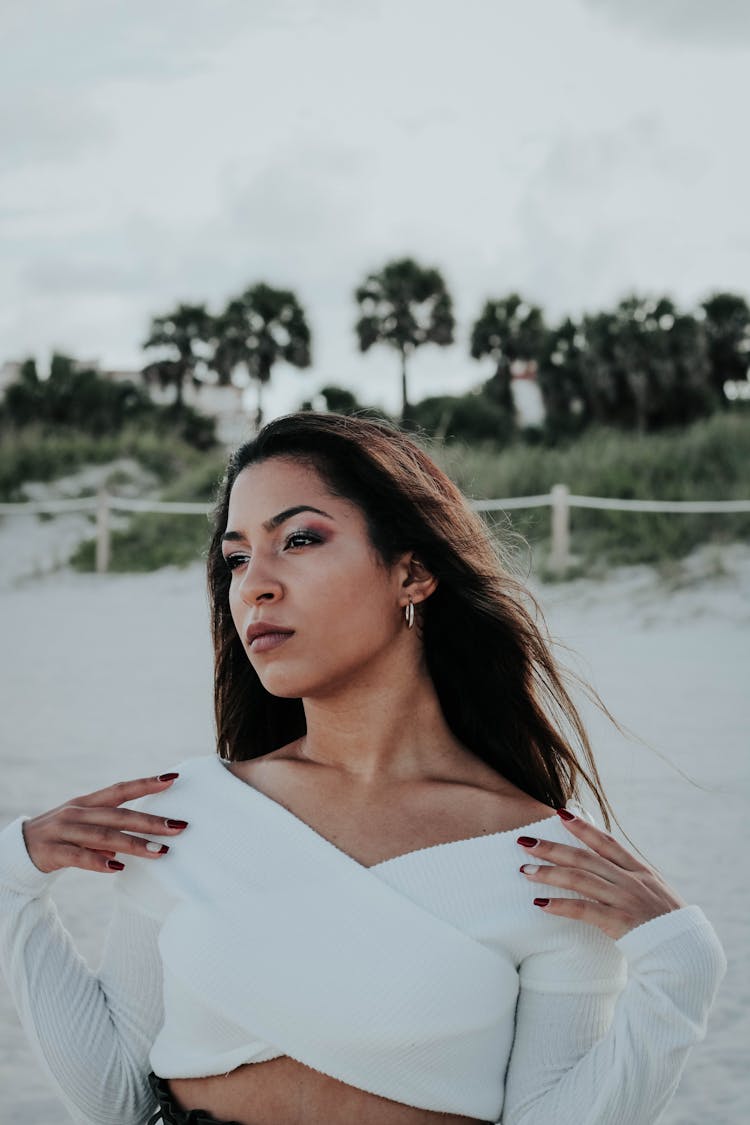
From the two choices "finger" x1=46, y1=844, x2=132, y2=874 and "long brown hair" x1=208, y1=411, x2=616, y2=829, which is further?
"long brown hair" x1=208, y1=411, x2=616, y2=829

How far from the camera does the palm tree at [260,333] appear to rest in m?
29.7

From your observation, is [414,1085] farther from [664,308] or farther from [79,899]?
[664,308]

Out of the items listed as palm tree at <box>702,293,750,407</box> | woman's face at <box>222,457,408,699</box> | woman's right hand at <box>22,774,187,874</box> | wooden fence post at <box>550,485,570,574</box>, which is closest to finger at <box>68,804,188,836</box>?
woman's right hand at <box>22,774,187,874</box>

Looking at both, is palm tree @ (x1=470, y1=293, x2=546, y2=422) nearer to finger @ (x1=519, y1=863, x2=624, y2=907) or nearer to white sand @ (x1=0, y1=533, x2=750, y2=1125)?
white sand @ (x1=0, y1=533, x2=750, y2=1125)

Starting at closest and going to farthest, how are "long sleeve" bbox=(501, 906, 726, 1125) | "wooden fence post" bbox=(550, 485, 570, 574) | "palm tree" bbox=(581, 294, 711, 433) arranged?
"long sleeve" bbox=(501, 906, 726, 1125) < "wooden fence post" bbox=(550, 485, 570, 574) < "palm tree" bbox=(581, 294, 711, 433)

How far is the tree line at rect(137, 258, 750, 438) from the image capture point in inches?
1121

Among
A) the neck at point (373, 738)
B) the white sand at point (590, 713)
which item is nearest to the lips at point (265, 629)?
the neck at point (373, 738)

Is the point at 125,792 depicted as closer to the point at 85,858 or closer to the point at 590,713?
the point at 85,858

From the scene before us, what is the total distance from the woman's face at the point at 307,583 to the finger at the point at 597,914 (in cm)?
39

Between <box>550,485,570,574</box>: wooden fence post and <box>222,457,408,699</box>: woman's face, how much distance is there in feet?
32.8

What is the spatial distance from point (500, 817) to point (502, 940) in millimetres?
165

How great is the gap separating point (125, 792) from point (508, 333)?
29994 millimetres

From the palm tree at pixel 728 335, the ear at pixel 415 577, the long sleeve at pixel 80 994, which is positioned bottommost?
the long sleeve at pixel 80 994

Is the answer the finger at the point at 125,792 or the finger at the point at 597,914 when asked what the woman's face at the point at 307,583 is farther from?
the finger at the point at 597,914
